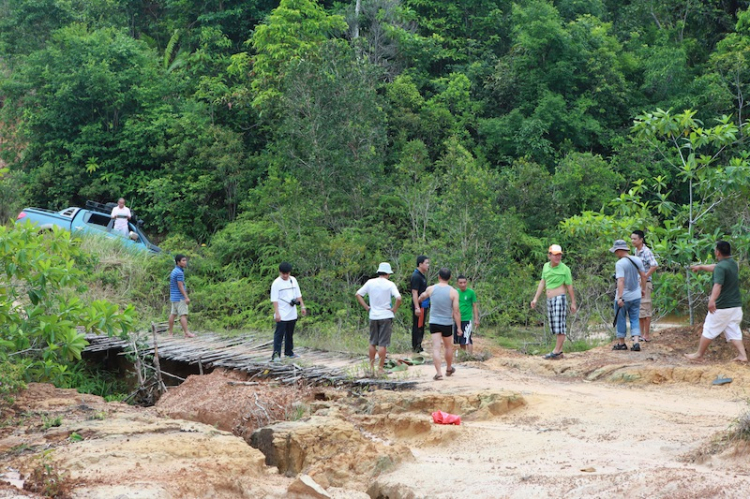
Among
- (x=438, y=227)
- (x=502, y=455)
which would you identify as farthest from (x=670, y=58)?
(x=502, y=455)

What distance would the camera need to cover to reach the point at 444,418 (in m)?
9.73

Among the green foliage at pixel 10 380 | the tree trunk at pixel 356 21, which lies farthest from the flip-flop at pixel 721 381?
the tree trunk at pixel 356 21

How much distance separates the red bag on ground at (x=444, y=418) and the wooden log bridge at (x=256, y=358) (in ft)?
4.65

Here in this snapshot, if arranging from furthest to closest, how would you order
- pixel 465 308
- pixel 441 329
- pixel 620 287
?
pixel 465 308
pixel 620 287
pixel 441 329

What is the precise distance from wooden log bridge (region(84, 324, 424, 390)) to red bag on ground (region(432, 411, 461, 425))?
1.42 meters

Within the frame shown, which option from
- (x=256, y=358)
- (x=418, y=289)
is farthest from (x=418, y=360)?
(x=256, y=358)

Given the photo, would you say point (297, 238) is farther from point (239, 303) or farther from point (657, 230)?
point (657, 230)

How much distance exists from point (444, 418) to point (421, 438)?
0.36 metres

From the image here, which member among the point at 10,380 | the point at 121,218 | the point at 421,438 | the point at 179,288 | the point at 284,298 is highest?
the point at 121,218

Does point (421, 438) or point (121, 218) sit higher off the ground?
point (121, 218)

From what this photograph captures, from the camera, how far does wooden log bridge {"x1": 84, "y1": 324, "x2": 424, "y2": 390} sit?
12.0 meters

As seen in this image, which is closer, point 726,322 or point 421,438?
point 421,438

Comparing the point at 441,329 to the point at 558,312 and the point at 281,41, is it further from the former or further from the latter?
the point at 281,41

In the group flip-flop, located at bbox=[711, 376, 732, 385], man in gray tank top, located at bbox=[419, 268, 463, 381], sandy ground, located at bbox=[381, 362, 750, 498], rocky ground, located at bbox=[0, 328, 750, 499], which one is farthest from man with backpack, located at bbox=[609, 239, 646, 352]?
man in gray tank top, located at bbox=[419, 268, 463, 381]
